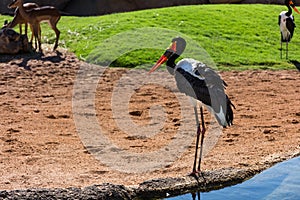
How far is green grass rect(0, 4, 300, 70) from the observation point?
14.5 metres

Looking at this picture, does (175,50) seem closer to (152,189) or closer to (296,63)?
(152,189)

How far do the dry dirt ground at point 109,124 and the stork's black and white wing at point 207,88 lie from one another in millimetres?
599

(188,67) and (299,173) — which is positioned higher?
(188,67)

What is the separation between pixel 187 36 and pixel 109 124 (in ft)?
20.7

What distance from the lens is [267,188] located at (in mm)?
6871

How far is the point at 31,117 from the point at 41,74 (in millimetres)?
3166

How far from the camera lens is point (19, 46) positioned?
14.5 metres

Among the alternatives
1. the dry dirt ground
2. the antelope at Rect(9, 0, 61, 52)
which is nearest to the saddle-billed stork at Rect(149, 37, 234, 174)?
the dry dirt ground

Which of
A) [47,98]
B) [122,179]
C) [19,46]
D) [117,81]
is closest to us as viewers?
[122,179]

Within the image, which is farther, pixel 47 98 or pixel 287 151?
pixel 47 98

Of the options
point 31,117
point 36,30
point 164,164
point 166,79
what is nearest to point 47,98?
point 31,117

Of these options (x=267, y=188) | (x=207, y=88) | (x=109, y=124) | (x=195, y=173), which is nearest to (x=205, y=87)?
(x=207, y=88)

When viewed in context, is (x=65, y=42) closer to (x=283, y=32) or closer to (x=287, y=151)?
(x=283, y=32)

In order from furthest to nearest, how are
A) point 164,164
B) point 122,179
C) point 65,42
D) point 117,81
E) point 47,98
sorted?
point 65,42 < point 117,81 < point 47,98 < point 164,164 < point 122,179
